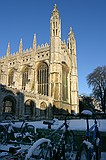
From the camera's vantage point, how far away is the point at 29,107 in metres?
31.0

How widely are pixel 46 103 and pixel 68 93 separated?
28.9ft

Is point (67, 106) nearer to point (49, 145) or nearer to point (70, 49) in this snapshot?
point (70, 49)

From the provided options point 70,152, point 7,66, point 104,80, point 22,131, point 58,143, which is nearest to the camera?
point 58,143

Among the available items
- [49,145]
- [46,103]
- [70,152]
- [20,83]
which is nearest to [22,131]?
[70,152]

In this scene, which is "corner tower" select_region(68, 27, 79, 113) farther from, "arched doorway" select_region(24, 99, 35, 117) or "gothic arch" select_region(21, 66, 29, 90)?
"arched doorway" select_region(24, 99, 35, 117)

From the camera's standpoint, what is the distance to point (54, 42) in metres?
37.3

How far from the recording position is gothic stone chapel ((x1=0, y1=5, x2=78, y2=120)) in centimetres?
3077

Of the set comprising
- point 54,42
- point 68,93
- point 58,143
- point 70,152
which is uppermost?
point 54,42

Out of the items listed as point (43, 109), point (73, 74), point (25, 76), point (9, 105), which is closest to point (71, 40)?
point (73, 74)

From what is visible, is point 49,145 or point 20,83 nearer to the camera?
point 49,145

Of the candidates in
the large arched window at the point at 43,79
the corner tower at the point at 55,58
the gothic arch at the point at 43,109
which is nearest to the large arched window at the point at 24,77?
the large arched window at the point at 43,79

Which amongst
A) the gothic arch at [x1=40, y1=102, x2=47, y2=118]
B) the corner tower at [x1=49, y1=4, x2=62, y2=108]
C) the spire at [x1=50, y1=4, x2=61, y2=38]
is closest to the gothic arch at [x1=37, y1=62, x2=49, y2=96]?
the corner tower at [x1=49, y1=4, x2=62, y2=108]

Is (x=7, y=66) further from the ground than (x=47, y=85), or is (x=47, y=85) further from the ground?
(x=7, y=66)

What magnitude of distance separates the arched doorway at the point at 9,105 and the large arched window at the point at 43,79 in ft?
32.0
